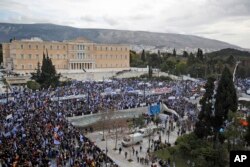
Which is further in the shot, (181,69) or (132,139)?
(181,69)

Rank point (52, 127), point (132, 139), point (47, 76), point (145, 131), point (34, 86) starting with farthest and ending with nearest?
1. point (47, 76)
2. point (34, 86)
3. point (145, 131)
4. point (132, 139)
5. point (52, 127)

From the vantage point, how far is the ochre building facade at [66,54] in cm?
7181

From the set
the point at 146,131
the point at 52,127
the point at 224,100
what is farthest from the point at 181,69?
the point at 52,127

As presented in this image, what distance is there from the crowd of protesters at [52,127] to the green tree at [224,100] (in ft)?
27.3

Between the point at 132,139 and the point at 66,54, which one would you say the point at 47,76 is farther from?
the point at 66,54

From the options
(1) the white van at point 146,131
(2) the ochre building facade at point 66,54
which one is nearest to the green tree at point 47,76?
(2) the ochre building facade at point 66,54

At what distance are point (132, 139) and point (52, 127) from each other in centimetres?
650

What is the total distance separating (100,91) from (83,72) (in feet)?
99.8

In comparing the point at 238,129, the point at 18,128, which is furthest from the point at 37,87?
the point at 238,129

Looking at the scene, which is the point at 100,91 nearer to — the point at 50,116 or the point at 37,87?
the point at 37,87

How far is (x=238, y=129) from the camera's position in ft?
72.2

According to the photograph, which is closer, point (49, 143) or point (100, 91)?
point (49, 143)

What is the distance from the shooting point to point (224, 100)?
23859 mm

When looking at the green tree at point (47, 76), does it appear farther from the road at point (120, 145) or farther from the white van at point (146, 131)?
the white van at point (146, 131)
